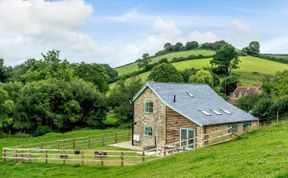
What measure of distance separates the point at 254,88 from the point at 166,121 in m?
51.0

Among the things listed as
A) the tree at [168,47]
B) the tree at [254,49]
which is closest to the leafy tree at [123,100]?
the tree at [254,49]

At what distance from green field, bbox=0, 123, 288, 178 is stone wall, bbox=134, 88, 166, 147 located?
7.76 metres

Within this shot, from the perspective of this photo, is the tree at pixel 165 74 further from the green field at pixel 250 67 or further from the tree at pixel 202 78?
the green field at pixel 250 67

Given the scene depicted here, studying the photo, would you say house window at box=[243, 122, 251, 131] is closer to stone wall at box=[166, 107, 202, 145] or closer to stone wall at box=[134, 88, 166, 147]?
stone wall at box=[166, 107, 202, 145]

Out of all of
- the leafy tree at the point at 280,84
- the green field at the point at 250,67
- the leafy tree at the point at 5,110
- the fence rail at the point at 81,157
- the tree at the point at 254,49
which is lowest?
the fence rail at the point at 81,157

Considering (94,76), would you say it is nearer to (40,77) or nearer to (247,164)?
(40,77)

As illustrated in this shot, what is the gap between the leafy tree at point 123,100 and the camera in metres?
53.3

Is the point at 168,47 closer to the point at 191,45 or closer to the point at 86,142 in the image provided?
the point at 191,45

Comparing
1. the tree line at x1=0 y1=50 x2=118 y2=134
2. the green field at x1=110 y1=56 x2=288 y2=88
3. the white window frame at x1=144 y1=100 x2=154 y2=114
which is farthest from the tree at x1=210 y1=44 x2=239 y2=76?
the white window frame at x1=144 y1=100 x2=154 y2=114

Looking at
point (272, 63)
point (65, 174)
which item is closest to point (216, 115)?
point (65, 174)

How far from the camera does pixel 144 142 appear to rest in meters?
33.2

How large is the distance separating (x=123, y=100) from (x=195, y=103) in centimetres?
2341

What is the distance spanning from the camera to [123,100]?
54.3m

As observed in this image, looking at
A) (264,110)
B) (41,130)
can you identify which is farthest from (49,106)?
(264,110)
